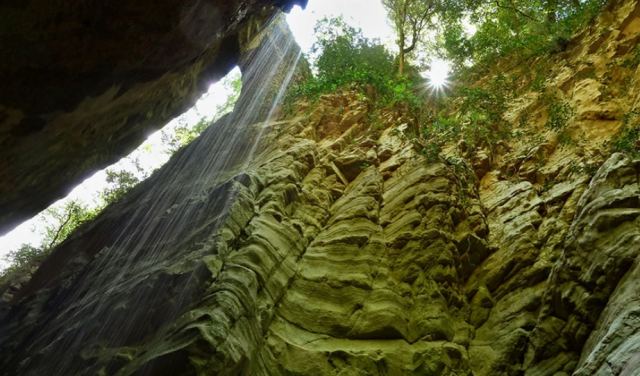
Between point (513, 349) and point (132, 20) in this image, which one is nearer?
point (132, 20)

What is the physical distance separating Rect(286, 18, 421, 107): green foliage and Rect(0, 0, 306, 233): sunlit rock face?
808cm

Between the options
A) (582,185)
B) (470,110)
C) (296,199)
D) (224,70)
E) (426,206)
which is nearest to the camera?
(582,185)

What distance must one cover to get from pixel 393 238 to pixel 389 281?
132 cm

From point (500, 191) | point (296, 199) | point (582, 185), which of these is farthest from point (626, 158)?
point (296, 199)

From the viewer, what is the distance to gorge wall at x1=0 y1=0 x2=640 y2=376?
25.1ft

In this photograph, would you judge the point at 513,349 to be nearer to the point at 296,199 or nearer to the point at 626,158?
the point at 626,158

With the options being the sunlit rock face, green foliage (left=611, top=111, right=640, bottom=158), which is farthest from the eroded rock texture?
the sunlit rock face

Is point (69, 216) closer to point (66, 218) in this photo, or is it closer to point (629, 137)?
point (66, 218)

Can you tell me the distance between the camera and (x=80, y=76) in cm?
659

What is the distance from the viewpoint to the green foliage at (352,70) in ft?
61.3

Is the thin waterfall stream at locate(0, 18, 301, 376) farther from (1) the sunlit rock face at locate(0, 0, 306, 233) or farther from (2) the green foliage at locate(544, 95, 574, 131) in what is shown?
(2) the green foliage at locate(544, 95, 574, 131)

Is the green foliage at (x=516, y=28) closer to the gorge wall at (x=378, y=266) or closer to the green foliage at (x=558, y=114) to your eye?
the gorge wall at (x=378, y=266)

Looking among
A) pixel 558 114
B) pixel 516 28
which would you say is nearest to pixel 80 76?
pixel 558 114

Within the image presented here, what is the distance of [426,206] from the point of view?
11.4m
